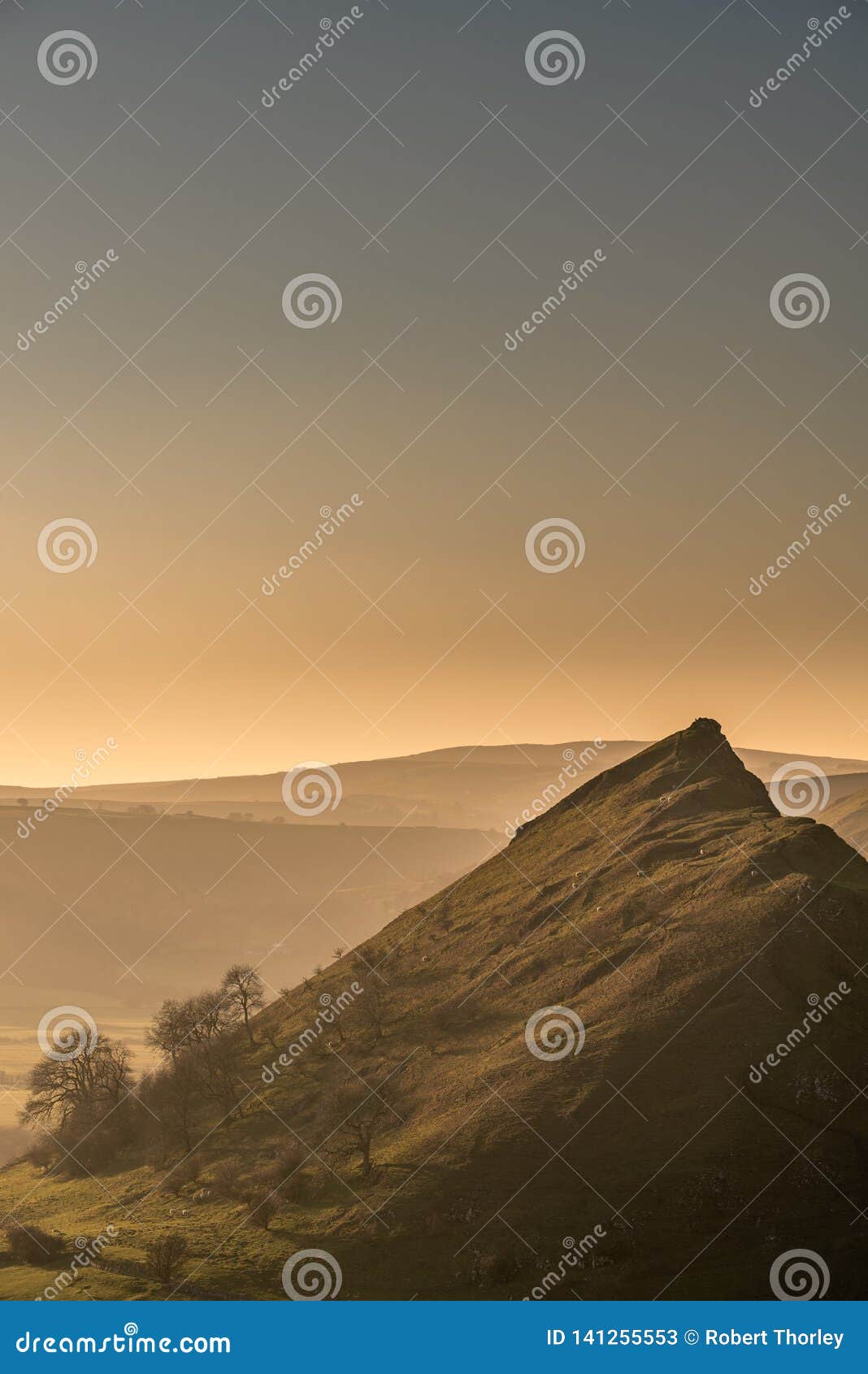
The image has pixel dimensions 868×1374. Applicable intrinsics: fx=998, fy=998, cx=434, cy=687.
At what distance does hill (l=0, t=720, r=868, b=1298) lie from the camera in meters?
49.9

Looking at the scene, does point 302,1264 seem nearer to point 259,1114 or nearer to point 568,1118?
point 568,1118

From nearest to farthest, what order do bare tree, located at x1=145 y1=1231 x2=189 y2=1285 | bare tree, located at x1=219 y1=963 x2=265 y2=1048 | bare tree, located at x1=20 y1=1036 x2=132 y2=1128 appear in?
1. bare tree, located at x1=145 y1=1231 x2=189 y2=1285
2. bare tree, located at x1=20 y1=1036 x2=132 y2=1128
3. bare tree, located at x1=219 y1=963 x2=265 y2=1048

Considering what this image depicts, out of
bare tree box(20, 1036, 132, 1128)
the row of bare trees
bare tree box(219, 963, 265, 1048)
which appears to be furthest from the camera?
bare tree box(219, 963, 265, 1048)

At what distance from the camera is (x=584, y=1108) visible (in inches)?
2221

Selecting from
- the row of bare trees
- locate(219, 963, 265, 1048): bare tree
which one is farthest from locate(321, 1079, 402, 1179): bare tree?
locate(219, 963, 265, 1048): bare tree

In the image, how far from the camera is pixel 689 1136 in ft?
177

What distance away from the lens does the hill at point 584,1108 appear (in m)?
49.9

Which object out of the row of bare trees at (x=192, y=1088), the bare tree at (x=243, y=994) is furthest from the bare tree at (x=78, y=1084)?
the bare tree at (x=243, y=994)

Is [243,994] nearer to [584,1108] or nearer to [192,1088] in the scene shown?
[192,1088]

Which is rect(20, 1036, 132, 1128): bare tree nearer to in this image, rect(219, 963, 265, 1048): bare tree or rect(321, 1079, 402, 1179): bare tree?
rect(219, 963, 265, 1048): bare tree

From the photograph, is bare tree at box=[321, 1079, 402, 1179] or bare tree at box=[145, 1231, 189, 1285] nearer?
bare tree at box=[145, 1231, 189, 1285]

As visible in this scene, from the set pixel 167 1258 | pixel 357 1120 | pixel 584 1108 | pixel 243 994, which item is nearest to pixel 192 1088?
pixel 243 994

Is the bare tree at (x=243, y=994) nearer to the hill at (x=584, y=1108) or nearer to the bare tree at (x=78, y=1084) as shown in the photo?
the hill at (x=584, y=1108)

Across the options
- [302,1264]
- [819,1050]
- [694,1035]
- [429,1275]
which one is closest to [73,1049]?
[302,1264]
